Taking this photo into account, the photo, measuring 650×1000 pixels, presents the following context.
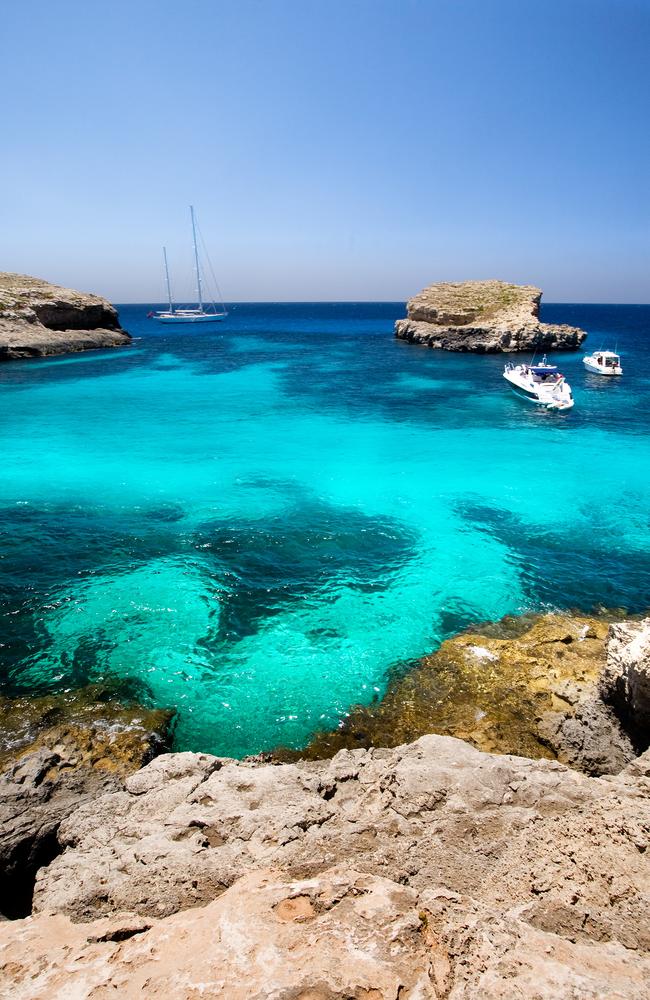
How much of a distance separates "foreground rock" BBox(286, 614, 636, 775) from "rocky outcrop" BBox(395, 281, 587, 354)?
216ft

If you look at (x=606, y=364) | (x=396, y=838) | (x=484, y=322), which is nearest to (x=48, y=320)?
(x=484, y=322)

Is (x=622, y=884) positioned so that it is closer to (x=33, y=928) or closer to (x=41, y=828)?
(x=33, y=928)

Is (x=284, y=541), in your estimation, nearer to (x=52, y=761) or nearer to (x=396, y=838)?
(x=52, y=761)

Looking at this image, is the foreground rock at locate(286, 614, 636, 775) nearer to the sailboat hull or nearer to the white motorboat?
the white motorboat

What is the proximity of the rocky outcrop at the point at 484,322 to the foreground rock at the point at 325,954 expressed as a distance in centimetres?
7418

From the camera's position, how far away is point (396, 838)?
5844mm

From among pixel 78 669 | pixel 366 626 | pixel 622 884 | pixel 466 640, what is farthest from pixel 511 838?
pixel 78 669

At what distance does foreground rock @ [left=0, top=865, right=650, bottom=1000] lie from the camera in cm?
369

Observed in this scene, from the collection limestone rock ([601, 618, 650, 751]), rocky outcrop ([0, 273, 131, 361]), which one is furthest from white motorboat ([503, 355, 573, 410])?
rocky outcrop ([0, 273, 131, 361])

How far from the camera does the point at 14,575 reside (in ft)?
51.4

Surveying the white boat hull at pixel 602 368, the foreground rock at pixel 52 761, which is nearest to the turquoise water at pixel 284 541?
the foreground rock at pixel 52 761

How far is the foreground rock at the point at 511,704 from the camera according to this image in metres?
9.59

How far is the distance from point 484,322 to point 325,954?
80.3 meters

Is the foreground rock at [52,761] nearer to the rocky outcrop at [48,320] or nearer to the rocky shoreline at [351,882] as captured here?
the rocky shoreline at [351,882]
